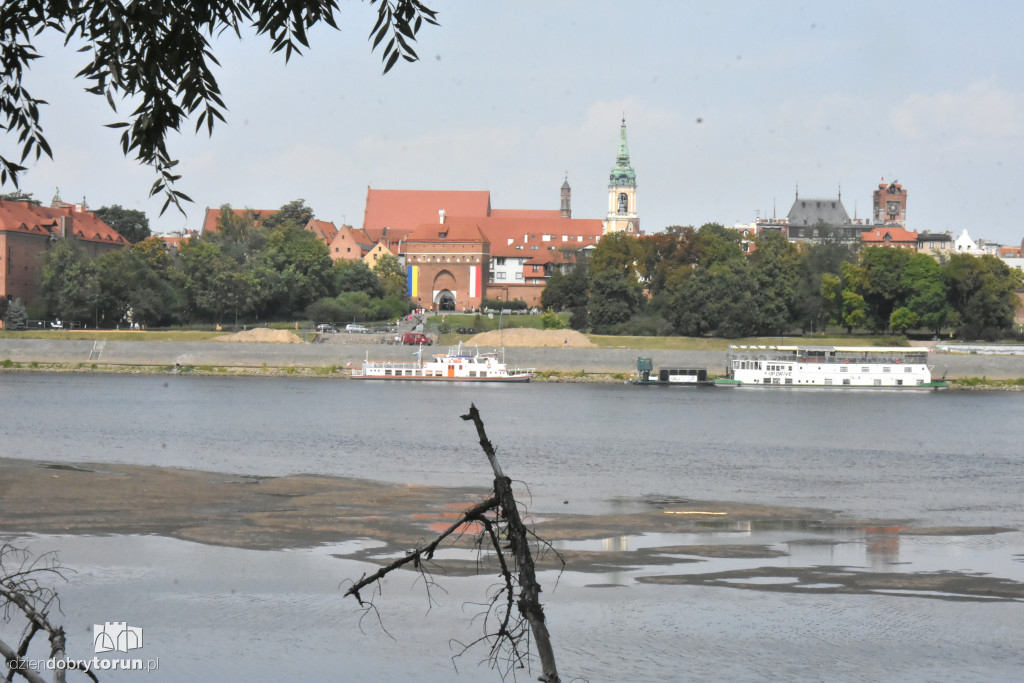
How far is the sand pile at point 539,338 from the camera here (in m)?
75.2

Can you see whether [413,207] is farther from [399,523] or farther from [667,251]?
[399,523]

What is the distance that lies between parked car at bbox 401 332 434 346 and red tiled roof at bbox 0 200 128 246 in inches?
1014

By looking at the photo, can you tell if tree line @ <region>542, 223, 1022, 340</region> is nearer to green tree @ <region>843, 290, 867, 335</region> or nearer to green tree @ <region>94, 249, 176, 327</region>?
green tree @ <region>843, 290, 867, 335</region>

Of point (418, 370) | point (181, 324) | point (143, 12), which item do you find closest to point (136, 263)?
point (181, 324)

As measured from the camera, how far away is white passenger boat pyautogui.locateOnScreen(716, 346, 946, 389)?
224 ft

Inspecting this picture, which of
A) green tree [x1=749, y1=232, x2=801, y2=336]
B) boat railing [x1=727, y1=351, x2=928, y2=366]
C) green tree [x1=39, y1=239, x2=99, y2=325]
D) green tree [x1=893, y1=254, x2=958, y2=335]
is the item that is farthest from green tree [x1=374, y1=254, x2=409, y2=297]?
green tree [x1=893, y1=254, x2=958, y2=335]

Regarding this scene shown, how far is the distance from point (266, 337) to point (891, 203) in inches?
4772

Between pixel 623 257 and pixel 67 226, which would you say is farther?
pixel 623 257

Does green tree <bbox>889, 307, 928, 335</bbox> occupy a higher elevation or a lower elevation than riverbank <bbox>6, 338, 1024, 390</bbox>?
higher

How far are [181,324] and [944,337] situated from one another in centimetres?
4929

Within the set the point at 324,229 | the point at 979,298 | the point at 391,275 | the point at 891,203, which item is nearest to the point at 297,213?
the point at 324,229

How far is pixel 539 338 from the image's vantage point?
75562mm

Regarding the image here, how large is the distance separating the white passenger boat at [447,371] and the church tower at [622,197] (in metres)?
71.0

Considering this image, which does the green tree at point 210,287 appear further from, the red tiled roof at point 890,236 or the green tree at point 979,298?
the red tiled roof at point 890,236
